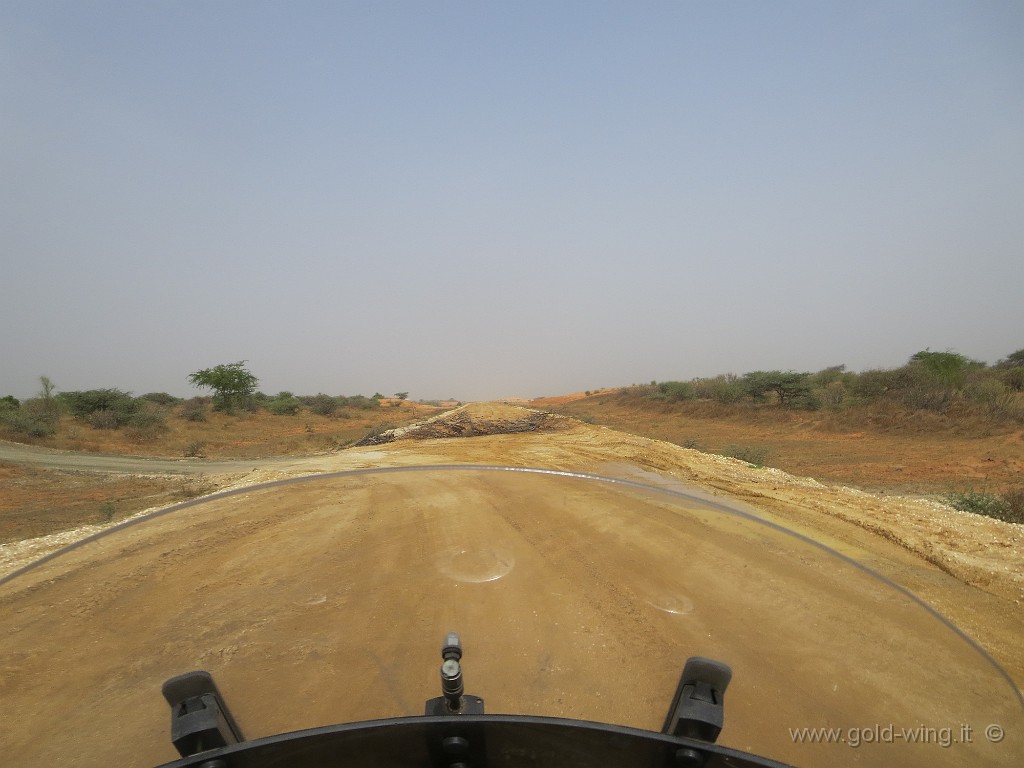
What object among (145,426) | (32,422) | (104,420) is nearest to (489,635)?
(145,426)

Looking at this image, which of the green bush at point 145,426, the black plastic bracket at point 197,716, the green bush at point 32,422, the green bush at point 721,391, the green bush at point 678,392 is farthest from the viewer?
the green bush at point 678,392

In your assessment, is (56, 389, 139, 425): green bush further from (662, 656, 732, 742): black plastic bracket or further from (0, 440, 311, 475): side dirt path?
(662, 656, 732, 742): black plastic bracket

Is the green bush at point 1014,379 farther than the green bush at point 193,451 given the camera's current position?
Yes

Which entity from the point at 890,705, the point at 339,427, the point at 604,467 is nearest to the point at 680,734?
the point at 890,705

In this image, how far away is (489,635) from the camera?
121 inches

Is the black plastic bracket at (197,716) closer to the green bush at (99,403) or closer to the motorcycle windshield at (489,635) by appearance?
the motorcycle windshield at (489,635)

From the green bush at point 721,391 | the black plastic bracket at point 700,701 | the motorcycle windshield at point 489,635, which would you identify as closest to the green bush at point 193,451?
the motorcycle windshield at point 489,635

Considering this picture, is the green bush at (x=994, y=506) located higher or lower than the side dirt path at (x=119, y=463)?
lower

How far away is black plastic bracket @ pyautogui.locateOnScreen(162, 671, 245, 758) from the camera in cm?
138

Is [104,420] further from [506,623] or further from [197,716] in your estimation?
[197,716]

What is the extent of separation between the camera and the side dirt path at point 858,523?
453 centimetres

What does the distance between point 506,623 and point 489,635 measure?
20cm

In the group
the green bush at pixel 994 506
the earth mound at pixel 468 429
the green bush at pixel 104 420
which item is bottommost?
the green bush at pixel 994 506

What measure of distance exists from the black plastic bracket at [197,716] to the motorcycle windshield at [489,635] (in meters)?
0.87
